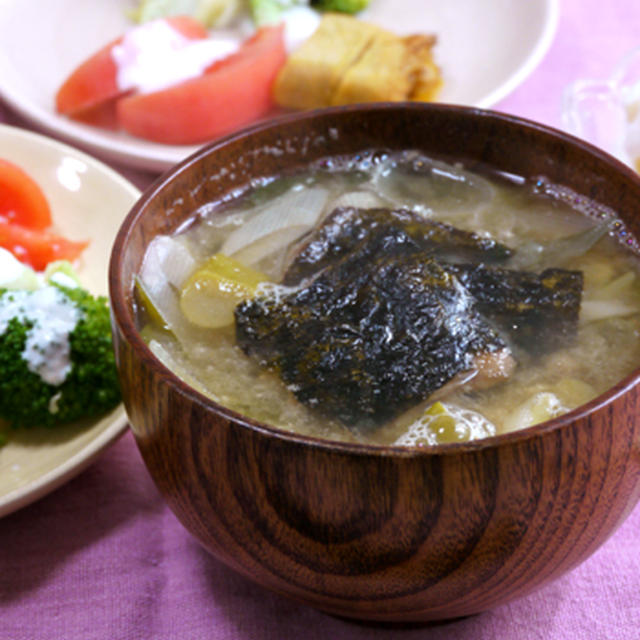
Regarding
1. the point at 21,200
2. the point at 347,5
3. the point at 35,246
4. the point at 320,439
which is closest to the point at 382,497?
the point at 320,439

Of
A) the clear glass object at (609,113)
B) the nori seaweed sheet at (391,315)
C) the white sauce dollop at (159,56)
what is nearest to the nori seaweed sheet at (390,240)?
the nori seaweed sheet at (391,315)

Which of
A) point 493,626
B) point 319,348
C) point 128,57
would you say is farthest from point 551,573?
point 128,57

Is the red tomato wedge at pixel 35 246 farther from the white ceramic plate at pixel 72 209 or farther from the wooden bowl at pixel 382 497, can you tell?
the wooden bowl at pixel 382 497

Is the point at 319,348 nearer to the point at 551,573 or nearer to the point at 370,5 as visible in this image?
the point at 551,573

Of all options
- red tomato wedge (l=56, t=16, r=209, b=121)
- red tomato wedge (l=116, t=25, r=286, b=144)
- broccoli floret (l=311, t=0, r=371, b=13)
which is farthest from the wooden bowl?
broccoli floret (l=311, t=0, r=371, b=13)

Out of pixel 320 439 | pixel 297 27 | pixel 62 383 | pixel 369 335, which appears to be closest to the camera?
pixel 320 439

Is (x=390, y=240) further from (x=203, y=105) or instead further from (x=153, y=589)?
(x=203, y=105)

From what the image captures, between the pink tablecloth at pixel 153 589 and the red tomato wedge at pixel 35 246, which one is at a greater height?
the red tomato wedge at pixel 35 246
